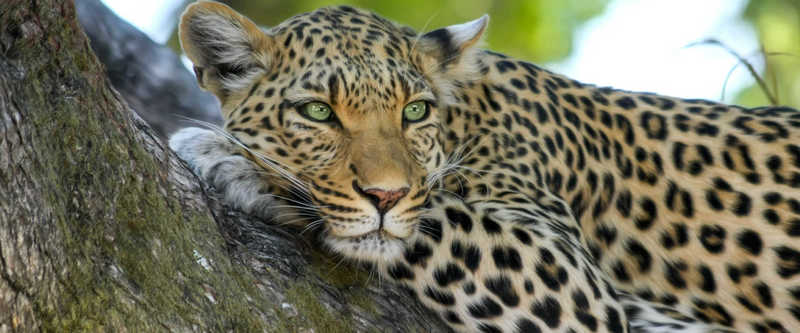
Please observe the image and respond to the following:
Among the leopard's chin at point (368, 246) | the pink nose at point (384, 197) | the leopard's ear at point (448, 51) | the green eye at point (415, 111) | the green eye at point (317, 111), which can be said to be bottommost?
the leopard's chin at point (368, 246)

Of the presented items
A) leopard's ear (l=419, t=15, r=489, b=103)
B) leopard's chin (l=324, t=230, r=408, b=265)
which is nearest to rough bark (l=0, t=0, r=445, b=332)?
leopard's chin (l=324, t=230, r=408, b=265)

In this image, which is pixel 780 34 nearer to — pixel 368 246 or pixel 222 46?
pixel 222 46

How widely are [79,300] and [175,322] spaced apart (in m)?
0.35

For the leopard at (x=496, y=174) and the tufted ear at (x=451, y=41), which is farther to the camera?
the tufted ear at (x=451, y=41)

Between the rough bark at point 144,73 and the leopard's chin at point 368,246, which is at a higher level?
the rough bark at point 144,73

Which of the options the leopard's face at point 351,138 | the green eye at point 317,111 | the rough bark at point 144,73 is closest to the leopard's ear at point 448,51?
the leopard's face at point 351,138

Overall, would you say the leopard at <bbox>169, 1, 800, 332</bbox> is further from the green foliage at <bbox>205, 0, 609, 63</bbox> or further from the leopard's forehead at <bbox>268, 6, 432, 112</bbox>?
the green foliage at <bbox>205, 0, 609, 63</bbox>

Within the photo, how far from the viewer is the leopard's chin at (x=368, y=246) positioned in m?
3.91

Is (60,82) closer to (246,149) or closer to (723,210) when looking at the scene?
(246,149)

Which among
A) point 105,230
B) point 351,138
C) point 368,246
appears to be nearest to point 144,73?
point 351,138

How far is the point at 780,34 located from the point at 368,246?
8.82 m

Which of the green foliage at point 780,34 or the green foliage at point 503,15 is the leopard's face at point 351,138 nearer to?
the green foliage at point 503,15

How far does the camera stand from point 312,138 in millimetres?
4238

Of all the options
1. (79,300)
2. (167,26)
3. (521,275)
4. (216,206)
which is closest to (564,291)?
(521,275)
